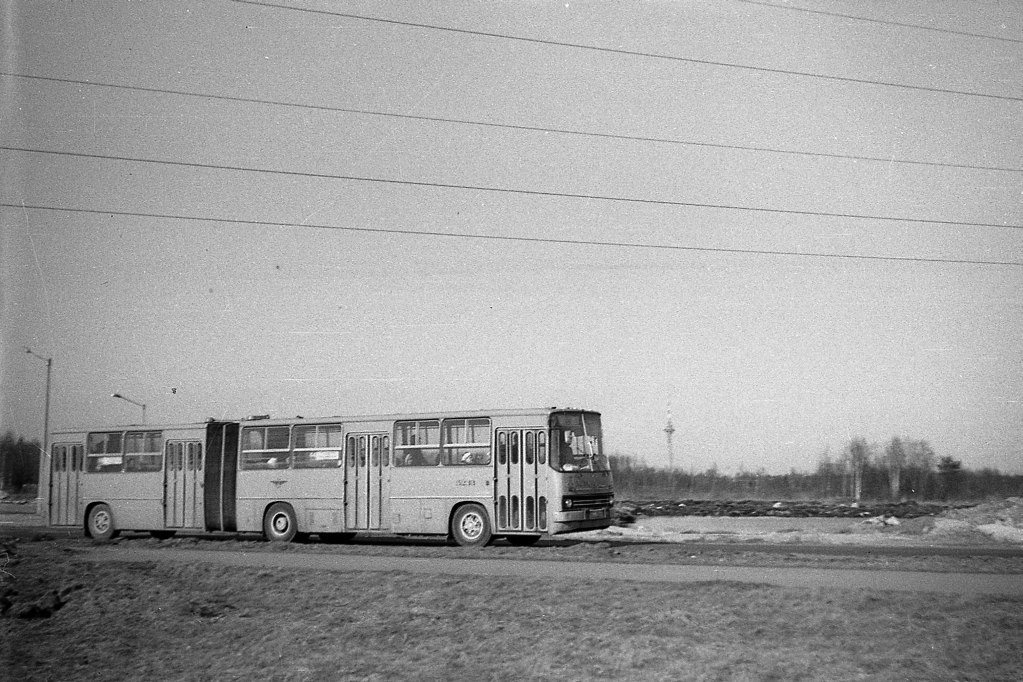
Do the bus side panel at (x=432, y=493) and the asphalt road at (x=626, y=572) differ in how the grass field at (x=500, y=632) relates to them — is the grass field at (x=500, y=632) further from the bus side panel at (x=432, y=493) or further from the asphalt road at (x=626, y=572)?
the bus side panel at (x=432, y=493)

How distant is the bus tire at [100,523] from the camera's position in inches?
964

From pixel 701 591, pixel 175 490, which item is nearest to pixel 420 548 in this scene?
pixel 175 490

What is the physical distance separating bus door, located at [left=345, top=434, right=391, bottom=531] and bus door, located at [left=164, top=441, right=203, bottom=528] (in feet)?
14.1

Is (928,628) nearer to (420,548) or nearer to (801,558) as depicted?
(801,558)

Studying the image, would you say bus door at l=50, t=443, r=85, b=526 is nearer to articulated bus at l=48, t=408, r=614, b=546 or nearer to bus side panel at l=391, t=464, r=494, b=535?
articulated bus at l=48, t=408, r=614, b=546

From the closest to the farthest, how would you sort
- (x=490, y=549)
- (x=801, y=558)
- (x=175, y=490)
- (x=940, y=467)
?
1. (x=801, y=558)
2. (x=490, y=549)
3. (x=175, y=490)
4. (x=940, y=467)

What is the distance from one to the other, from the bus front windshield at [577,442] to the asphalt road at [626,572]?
396 cm

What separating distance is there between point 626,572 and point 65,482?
691 inches

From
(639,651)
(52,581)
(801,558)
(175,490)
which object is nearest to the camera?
(639,651)

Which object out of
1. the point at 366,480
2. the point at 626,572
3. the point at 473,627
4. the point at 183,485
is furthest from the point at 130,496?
the point at 473,627

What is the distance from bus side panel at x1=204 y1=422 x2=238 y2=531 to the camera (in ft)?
77.0

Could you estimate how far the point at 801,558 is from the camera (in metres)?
16.1

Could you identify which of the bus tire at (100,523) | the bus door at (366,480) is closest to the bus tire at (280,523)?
the bus door at (366,480)

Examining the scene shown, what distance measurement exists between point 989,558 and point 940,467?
10.4 metres
